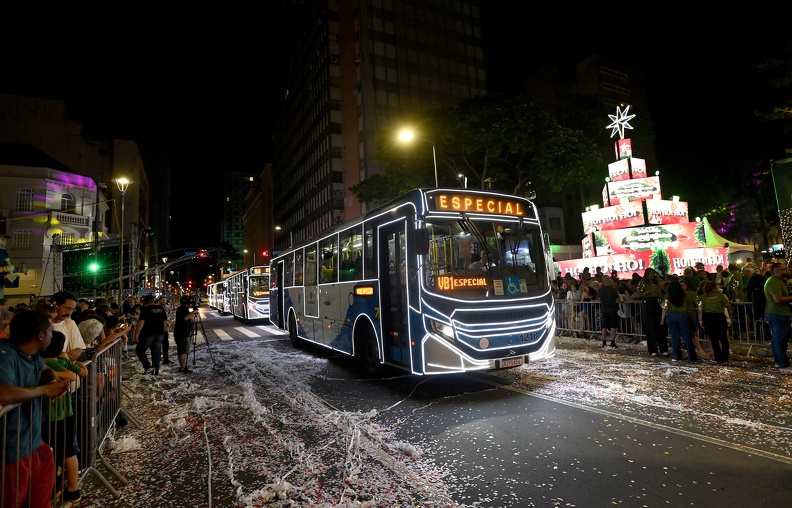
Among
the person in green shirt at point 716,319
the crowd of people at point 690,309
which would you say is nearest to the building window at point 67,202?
the crowd of people at point 690,309

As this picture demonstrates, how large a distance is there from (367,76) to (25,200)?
35.8 m

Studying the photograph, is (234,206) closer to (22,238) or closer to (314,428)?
(22,238)

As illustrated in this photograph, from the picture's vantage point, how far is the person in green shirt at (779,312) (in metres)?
7.96

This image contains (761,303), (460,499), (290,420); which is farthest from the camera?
(761,303)

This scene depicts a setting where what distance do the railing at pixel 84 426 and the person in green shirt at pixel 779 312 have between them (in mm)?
10488

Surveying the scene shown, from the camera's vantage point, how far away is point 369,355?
358 inches

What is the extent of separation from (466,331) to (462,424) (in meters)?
Result: 1.54

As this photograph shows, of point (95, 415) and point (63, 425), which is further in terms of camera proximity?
point (95, 415)

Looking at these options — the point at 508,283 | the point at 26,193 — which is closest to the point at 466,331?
the point at 508,283

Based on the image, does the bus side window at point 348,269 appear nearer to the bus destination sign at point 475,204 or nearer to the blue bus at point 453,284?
the blue bus at point 453,284

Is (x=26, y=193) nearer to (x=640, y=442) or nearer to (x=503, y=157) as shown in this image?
(x=503, y=157)

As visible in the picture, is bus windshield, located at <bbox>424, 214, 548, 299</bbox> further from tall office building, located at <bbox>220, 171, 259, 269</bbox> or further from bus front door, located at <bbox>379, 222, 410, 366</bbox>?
tall office building, located at <bbox>220, 171, 259, 269</bbox>

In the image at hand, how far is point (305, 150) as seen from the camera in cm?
7050

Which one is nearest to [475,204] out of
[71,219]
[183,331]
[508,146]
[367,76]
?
[183,331]
